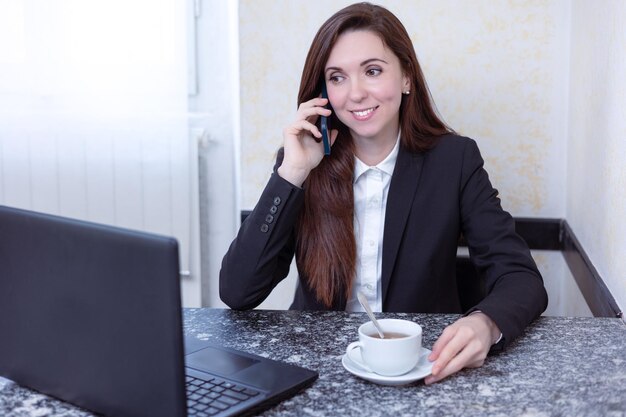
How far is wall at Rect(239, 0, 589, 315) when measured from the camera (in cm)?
212

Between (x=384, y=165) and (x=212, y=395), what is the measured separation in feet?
2.91

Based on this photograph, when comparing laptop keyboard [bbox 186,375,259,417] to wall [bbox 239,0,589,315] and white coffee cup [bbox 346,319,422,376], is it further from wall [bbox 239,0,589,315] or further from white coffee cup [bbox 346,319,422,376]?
wall [bbox 239,0,589,315]

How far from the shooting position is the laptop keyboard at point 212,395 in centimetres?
95

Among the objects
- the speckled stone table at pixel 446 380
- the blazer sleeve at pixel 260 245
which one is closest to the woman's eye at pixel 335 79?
the blazer sleeve at pixel 260 245

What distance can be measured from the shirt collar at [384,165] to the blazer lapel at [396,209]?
4 centimetres

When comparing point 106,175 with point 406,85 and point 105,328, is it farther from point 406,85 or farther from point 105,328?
point 105,328

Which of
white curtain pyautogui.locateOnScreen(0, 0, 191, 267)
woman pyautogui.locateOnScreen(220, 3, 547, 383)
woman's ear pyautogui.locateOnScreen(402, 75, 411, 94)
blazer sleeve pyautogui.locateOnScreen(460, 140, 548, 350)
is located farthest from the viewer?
white curtain pyautogui.locateOnScreen(0, 0, 191, 267)

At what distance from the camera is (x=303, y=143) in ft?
5.64

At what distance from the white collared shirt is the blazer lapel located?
0.03 metres

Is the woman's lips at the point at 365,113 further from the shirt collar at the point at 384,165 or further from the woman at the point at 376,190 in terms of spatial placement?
the shirt collar at the point at 384,165

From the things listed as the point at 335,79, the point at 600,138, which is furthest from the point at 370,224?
the point at 600,138

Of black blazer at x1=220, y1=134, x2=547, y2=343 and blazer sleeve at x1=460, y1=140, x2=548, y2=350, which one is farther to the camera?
black blazer at x1=220, y1=134, x2=547, y2=343

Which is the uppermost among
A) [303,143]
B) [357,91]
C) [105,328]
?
[357,91]

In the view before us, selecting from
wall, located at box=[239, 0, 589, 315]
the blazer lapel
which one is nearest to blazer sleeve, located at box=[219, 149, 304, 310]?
the blazer lapel
